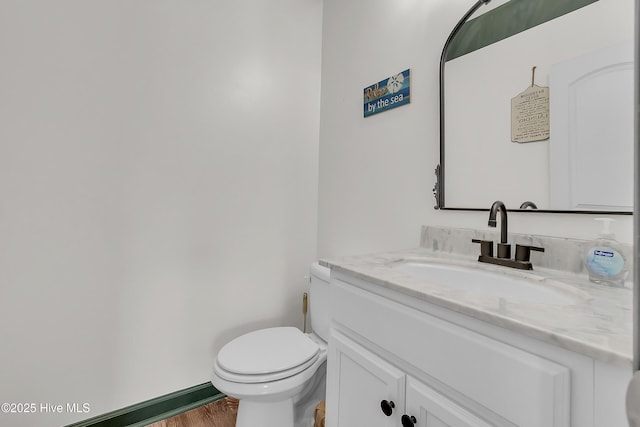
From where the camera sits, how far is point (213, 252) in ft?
5.02

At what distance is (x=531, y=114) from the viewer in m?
0.92

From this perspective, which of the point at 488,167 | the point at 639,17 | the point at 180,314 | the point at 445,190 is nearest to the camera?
the point at 639,17

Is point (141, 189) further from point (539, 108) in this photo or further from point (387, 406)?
point (539, 108)

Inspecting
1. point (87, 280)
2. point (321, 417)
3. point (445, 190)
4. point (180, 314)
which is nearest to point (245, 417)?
point (321, 417)

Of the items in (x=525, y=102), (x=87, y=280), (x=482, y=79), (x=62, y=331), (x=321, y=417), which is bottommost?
(x=321, y=417)

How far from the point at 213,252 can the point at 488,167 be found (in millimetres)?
1296

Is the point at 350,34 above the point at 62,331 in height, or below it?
above

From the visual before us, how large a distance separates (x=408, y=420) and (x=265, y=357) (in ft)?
2.21

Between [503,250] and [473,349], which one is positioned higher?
[503,250]

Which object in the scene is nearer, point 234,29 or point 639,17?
point 639,17

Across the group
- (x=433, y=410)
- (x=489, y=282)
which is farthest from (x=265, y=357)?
(x=489, y=282)

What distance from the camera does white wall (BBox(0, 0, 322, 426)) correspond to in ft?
3.81

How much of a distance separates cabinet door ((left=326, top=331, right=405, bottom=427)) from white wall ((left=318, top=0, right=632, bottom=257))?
2.04 ft

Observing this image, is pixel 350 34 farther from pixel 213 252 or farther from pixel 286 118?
pixel 213 252
